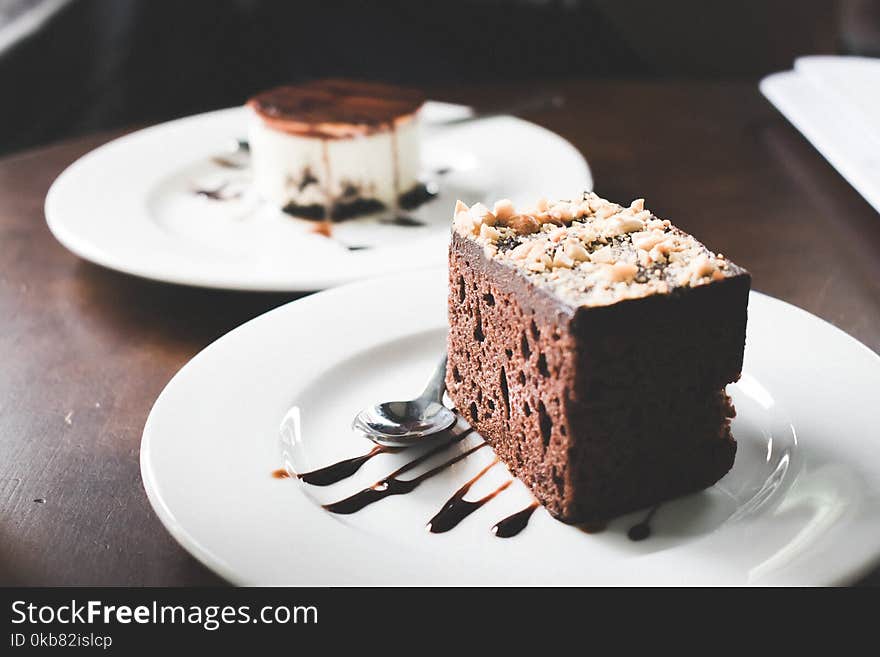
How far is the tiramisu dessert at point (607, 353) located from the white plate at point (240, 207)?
43 cm

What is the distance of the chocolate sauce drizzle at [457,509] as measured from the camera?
930 mm

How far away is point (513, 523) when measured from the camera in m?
0.94

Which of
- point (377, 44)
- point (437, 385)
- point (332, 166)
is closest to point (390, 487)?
point (437, 385)

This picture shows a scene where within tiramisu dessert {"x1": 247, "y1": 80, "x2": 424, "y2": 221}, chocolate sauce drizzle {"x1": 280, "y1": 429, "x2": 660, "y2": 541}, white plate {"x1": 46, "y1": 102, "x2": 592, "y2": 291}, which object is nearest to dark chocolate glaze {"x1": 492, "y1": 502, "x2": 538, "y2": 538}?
chocolate sauce drizzle {"x1": 280, "y1": 429, "x2": 660, "y2": 541}

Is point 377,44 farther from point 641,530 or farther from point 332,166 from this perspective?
point 641,530

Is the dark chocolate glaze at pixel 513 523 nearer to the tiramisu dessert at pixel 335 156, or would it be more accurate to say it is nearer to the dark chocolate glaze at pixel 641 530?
the dark chocolate glaze at pixel 641 530

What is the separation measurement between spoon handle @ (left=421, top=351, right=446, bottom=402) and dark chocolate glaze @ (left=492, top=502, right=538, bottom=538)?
241mm

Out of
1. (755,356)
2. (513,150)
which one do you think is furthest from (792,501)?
(513,150)

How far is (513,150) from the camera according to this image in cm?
200

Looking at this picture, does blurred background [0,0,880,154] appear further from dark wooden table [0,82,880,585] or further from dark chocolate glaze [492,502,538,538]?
dark chocolate glaze [492,502,538,538]

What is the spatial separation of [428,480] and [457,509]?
63mm

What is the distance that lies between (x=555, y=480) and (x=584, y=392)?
11cm

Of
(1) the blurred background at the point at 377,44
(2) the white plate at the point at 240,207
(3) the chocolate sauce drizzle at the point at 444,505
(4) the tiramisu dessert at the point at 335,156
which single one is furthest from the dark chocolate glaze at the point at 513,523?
(1) the blurred background at the point at 377,44

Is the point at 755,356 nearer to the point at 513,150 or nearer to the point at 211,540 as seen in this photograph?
the point at 211,540
